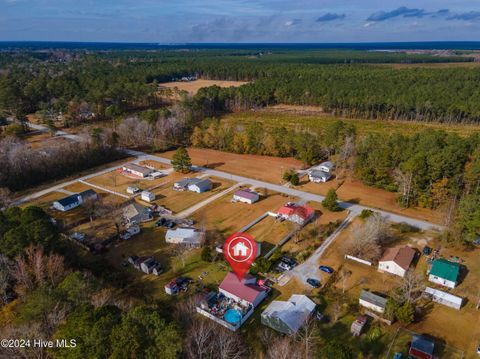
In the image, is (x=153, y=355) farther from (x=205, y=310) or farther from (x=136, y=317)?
(x=205, y=310)

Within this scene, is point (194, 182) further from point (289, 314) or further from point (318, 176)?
point (289, 314)

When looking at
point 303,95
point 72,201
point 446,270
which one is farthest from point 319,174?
point 303,95

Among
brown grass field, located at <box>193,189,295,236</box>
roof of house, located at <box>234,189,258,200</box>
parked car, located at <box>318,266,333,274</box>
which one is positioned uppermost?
roof of house, located at <box>234,189,258,200</box>

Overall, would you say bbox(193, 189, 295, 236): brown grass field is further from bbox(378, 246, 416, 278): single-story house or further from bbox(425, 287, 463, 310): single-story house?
bbox(425, 287, 463, 310): single-story house

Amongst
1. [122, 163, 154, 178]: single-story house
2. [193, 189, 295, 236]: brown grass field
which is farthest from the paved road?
[122, 163, 154, 178]: single-story house

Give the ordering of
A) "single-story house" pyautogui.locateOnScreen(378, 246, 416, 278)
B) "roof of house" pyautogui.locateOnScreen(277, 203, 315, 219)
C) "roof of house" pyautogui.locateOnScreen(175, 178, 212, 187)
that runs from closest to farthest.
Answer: "single-story house" pyautogui.locateOnScreen(378, 246, 416, 278) → "roof of house" pyautogui.locateOnScreen(277, 203, 315, 219) → "roof of house" pyautogui.locateOnScreen(175, 178, 212, 187)

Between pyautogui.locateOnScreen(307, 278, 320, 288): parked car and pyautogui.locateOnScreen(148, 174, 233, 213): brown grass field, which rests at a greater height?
pyautogui.locateOnScreen(307, 278, 320, 288): parked car

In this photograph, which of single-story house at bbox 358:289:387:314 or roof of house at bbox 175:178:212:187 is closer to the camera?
single-story house at bbox 358:289:387:314

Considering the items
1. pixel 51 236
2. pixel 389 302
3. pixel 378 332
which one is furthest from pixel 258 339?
pixel 51 236
